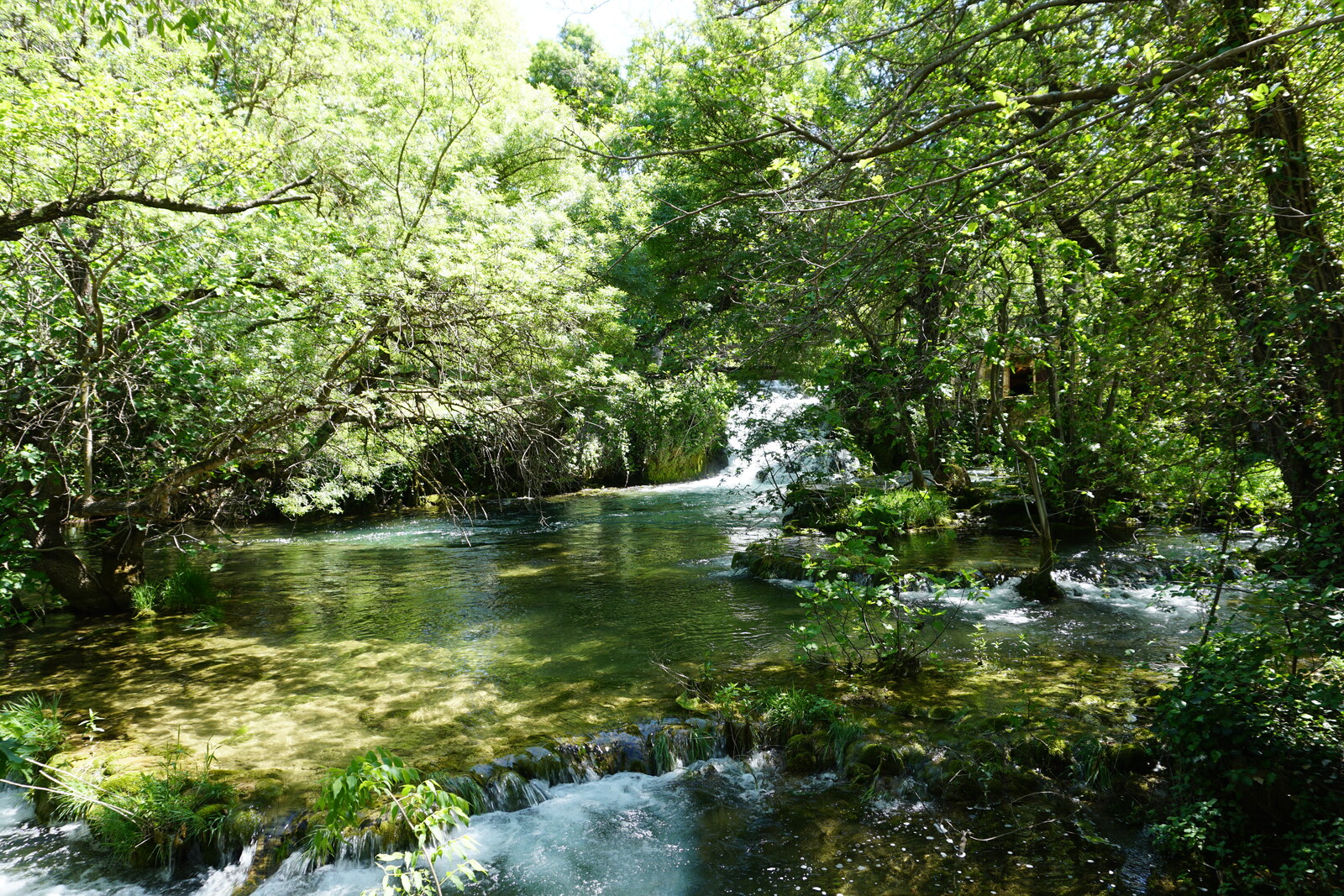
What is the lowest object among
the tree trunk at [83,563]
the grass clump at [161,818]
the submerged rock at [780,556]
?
the grass clump at [161,818]

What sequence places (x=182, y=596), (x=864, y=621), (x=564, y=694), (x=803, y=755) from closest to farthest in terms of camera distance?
(x=803, y=755)
(x=864, y=621)
(x=564, y=694)
(x=182, y=596)

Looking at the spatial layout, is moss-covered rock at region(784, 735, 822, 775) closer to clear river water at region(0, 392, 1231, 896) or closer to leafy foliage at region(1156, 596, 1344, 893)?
clear river water at region(0, 392, 1231, 896)

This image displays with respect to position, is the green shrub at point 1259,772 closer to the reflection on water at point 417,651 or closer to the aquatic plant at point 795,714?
the aquatic plant at point 795,714

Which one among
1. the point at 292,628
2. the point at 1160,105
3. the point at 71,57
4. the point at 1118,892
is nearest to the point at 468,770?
the point at 1118,892

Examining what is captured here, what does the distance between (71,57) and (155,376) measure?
715 cm

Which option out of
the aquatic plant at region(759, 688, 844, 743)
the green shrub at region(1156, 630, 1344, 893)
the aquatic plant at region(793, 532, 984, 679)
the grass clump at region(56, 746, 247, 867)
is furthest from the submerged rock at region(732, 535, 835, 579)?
the grass clump at region(56, 746, 247, 867)

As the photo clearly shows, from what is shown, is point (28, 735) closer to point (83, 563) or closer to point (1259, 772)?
point (83, 563)

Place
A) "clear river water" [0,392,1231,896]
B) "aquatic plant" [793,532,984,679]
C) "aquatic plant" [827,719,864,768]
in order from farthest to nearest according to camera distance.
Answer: "aquatic plant" [793,532,984,679]
"aquatic plant" [827,719,864,768]
"clear river water" [0,392,1231,896]

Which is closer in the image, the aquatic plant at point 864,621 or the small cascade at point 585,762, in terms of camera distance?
the small cascade at point 585,762

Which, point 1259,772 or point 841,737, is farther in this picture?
point 841,737

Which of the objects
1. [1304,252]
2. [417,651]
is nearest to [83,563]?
[417,651]

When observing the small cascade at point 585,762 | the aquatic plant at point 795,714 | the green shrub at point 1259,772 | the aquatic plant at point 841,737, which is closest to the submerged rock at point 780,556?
the aquatic plant at point 795,714

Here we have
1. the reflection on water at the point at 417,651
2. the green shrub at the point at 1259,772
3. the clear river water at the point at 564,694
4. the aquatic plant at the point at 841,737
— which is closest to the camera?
the green shrub at the point at 1259,772

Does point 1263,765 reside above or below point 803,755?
above
